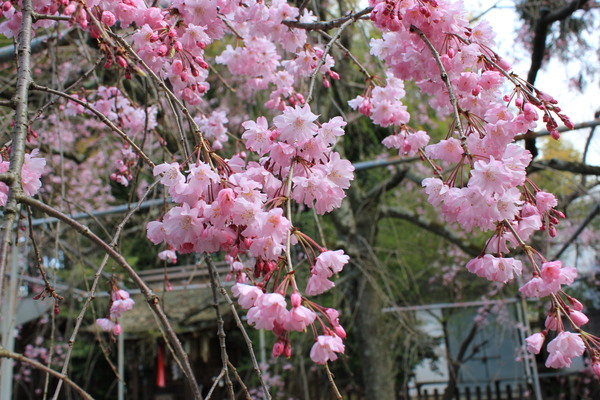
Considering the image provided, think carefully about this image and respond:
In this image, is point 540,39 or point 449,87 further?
point 540,39

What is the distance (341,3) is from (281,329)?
307 centimetres

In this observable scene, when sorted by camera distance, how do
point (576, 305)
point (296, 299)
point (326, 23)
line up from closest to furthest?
point (296, 299) < point (576, 305) < point (326, 23)

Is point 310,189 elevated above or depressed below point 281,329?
above

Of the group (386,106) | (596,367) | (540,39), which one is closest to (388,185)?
(540,39)

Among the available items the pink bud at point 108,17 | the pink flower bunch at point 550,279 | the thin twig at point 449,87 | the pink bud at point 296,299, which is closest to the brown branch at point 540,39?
the thin twig at point 449,87

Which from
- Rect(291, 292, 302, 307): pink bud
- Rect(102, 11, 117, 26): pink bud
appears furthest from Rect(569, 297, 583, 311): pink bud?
Rect(102, 11, 117, 26): pink bud

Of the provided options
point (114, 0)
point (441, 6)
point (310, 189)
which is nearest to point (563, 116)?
point (441, 6)

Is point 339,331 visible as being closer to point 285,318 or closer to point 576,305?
point 285,318

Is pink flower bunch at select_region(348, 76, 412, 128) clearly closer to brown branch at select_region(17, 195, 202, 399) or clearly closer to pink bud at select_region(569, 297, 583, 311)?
pink bud at select_region(569, 297, 583, 311)


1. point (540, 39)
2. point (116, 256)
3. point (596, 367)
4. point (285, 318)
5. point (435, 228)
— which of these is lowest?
point (596, 367)

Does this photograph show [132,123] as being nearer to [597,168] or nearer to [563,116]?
[563,116]

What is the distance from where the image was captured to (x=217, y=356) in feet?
26.5

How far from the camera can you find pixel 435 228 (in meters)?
4.51

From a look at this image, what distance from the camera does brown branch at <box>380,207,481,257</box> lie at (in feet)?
14.2
